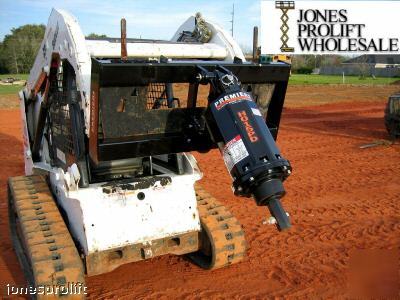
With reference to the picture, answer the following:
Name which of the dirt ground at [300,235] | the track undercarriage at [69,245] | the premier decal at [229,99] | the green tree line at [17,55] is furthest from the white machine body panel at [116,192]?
the green tree line at [17,55]

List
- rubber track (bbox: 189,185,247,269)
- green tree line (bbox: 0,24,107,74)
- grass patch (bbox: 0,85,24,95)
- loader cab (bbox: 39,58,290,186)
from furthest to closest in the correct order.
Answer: green tree line (bbox: 0,24,107,74) → grass patch (bbox: 0,85,24,95) → rubber track (bbox: 189,185,247,269) → loader cab (bbox: 39,58,290,186)

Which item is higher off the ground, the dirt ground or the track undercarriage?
the track undercarriage

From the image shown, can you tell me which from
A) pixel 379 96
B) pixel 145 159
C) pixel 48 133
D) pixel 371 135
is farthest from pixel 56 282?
pixel 379 96

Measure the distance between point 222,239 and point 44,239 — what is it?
1662 millimetres

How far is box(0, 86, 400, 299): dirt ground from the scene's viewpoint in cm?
447

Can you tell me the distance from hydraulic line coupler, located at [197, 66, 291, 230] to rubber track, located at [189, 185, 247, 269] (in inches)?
65.9

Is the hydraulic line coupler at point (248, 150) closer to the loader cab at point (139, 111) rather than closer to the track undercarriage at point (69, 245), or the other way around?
the loader cab at point (139, 111)

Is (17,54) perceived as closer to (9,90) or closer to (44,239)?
(9,90)

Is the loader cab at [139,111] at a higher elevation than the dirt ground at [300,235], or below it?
higher

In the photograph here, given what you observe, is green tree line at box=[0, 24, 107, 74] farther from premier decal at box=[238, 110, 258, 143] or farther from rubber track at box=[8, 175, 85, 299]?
premier decal at box=[238, 110, 258, 143]

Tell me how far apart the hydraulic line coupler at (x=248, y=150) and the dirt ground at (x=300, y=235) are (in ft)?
6.29

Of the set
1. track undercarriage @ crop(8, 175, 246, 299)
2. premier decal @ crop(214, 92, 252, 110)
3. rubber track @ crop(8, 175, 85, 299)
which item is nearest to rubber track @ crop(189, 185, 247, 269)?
track undercarriage @ crop(8, 175, 246, 299)

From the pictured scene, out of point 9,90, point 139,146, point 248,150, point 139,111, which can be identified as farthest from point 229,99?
point 9,90

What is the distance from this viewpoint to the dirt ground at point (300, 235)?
14.7 feet
